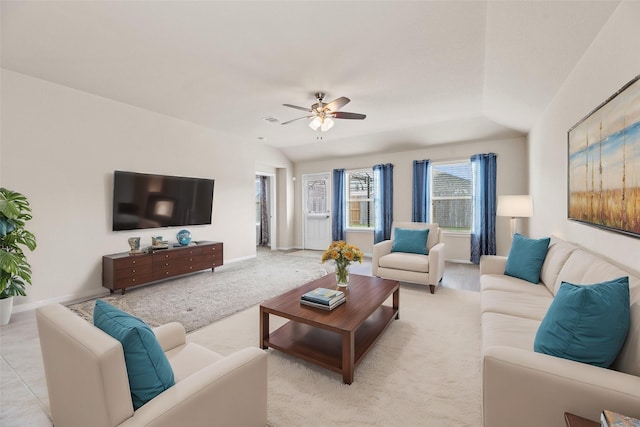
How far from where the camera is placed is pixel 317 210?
7578mm

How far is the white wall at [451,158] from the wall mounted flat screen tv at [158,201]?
3277 mm

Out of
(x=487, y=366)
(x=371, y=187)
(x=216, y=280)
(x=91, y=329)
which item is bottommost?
(x=216, y=280)

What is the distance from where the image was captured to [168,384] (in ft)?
3.67


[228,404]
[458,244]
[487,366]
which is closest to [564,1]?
[487,366]

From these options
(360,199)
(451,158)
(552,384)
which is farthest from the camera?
(360,199)

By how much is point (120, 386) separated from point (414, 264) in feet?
11.6

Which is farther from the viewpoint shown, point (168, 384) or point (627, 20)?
point (627, 20)

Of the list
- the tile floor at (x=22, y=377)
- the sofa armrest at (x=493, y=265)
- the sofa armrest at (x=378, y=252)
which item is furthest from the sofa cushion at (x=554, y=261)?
the tile floor at (x=22, y=377)

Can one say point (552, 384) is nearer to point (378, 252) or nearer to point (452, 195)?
point (378, 252)

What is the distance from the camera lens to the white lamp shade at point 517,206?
4.02 meters

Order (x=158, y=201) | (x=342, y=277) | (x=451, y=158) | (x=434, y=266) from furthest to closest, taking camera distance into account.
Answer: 1. (x=451, y=158)
2. (x=158, y=201)
3. (x=434, y=266)
4. (x=342, y=277)

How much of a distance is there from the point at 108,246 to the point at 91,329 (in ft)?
12.1

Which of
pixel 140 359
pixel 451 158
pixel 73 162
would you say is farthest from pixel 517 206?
pixel 73 162

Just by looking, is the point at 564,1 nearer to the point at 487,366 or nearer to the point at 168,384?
the point at 487,366
